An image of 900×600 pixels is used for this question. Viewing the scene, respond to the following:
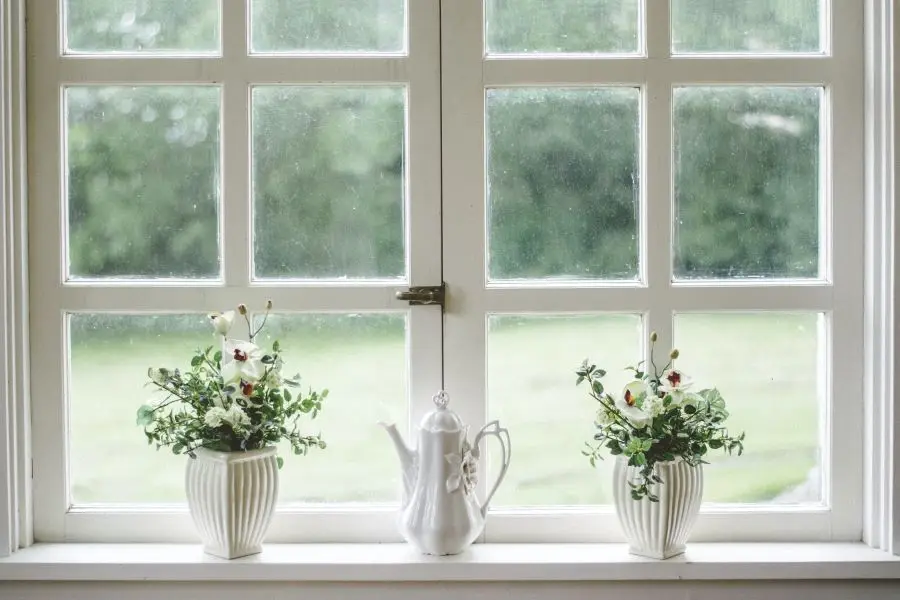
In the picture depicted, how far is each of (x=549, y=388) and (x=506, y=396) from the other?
89 mm

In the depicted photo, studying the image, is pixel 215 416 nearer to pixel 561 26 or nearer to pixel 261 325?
pixel 261 325

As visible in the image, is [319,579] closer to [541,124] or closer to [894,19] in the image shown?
[541,124]

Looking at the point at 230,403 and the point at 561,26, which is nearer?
the point at 230,403

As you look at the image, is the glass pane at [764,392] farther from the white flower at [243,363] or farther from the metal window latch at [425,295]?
the white flower at [243,363]

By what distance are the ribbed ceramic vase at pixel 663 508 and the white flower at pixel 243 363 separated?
691 millimetres

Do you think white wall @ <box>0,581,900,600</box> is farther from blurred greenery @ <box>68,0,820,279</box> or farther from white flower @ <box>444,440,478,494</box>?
blurred greenery @ <box>68,0,820,279</box>

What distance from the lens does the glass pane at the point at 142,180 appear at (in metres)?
1.71

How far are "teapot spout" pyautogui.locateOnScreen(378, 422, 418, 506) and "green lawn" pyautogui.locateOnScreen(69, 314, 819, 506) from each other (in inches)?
4.5

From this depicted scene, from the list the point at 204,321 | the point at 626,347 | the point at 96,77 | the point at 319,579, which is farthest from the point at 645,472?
the point at 96,77

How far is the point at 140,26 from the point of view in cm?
171

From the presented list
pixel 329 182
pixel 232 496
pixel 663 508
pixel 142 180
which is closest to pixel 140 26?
pixel 142 180

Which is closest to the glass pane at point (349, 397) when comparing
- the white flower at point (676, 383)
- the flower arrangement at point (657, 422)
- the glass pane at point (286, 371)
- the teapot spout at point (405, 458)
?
the glass pane at point (286, 371)

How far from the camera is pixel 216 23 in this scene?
1706mm

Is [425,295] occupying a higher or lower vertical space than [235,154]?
lower
